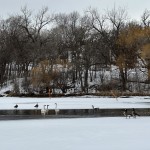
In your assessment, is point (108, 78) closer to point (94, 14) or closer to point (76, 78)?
point (76, 78)

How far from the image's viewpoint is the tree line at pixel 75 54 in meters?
65.8

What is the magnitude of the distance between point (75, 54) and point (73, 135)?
5867 cm

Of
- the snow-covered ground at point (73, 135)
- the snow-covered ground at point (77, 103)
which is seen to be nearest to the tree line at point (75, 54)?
the snow-covered ground at point (77, 103)

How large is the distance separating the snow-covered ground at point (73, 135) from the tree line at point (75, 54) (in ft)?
133

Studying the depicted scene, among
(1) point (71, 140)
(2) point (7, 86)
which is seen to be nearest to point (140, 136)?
(1) point (71, 140)

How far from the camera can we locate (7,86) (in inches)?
2785

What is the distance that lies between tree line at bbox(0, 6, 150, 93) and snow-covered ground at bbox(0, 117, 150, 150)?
4055cm

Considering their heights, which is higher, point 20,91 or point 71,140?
point 20,91

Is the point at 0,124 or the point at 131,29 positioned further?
the point at 131,29

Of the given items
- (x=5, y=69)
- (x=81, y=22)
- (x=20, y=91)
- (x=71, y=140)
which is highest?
(x=81, y=22)

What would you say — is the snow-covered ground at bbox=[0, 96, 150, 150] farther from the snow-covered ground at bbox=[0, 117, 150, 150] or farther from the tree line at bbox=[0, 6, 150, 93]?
the tree line at bbox=[0, 6, 150, 93]

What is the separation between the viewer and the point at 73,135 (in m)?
17.4

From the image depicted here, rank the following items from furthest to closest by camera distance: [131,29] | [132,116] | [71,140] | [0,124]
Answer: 1. [131,29]
2. [132,116]
3. [0,124]
4. [71,140]

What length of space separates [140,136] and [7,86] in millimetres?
55808
